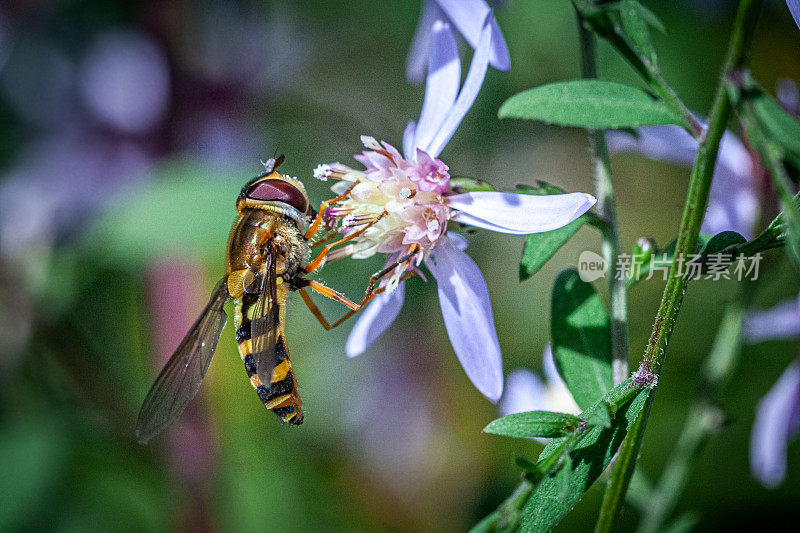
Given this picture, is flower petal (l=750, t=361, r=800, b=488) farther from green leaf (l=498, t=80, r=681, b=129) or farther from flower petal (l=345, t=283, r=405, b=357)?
green leaf (l=498, t=80, r=681, b=129)

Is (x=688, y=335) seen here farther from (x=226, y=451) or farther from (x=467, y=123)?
(x=226, y=451)

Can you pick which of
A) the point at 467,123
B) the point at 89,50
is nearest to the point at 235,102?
the point at 89,50

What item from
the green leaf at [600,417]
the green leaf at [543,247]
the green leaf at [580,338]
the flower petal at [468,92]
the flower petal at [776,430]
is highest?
the flower petal at [468,92]

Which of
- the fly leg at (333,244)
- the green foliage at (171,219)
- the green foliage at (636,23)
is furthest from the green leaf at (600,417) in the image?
the green foliage at (171,219)

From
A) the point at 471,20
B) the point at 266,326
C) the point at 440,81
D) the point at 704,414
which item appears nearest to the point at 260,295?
the point at 266,326

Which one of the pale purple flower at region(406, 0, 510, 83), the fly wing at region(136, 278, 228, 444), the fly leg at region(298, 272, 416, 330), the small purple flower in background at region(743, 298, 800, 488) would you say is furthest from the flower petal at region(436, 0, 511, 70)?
the small purple flower in background at region(743, 298, 800, 488)

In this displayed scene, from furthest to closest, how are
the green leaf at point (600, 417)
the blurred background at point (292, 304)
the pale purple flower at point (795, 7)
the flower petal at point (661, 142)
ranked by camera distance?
1. the blurred background at point (292, 304)
2. the flower petal at point (661, 142)
3. the pale purple flower at point (795, 7)
4. the green leaf at point (600, 417)

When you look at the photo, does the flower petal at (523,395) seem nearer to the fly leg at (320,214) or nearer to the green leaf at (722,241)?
the fly leg at (320,214)
